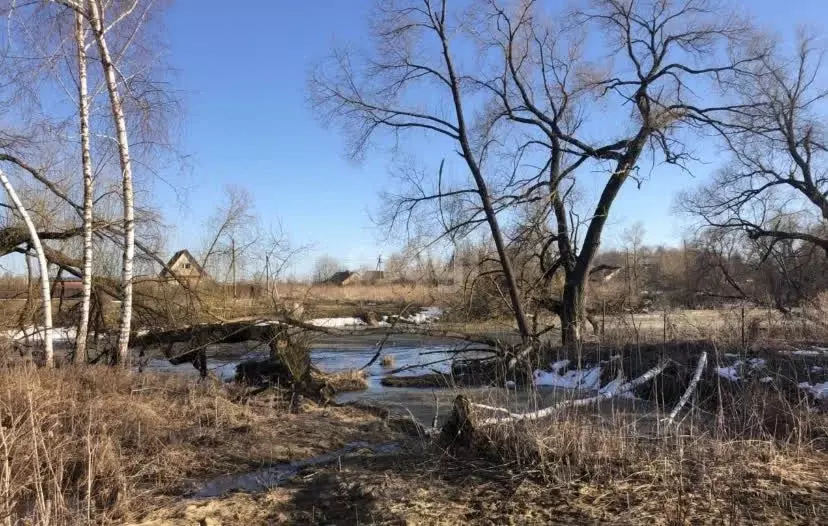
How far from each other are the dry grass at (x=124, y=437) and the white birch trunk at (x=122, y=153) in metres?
1.17

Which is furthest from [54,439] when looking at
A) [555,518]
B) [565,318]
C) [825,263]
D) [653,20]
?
[825,263]

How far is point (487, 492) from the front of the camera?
17.9 ft

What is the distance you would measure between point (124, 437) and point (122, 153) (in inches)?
207

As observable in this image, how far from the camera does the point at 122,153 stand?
35.8 feet

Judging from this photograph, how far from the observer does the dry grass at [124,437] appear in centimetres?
533

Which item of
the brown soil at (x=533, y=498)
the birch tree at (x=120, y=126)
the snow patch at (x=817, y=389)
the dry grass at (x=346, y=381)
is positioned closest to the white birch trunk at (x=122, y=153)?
the birch tree at (x=120, y=126)

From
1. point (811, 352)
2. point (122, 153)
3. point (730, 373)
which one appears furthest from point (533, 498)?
point (811, 352)

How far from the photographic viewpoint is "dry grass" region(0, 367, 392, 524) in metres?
5.33

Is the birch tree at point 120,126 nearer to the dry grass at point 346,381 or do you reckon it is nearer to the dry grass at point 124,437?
the dry grass at point 124,437

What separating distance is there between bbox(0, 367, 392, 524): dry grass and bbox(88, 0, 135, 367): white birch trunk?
117cm

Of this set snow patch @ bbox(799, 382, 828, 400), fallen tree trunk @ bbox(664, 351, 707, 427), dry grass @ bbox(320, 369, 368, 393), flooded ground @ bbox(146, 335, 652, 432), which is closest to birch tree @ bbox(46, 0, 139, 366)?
flooded ground @ bbox(146, 335, 652, 432)

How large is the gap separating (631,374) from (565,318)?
4.97 m

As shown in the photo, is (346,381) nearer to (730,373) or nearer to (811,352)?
(730,373)

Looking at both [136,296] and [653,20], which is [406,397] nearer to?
[136,296]
